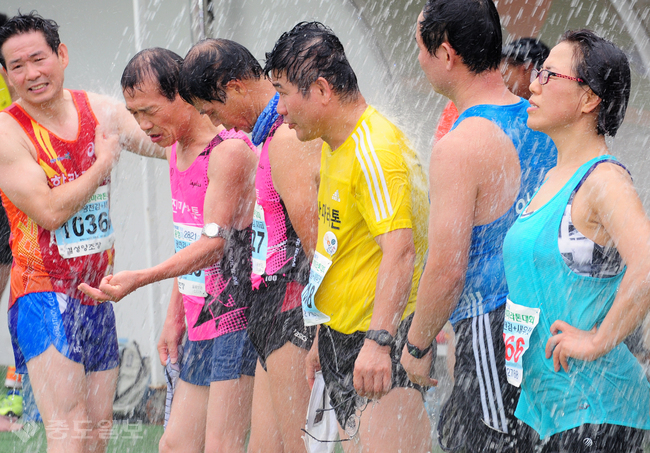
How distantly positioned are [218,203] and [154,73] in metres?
0.77

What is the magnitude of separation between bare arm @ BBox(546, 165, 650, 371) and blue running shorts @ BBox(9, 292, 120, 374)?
8.04 feet

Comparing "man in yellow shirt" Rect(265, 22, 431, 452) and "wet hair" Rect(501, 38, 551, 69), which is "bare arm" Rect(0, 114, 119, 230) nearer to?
"man in yellow shirt" Rect(265, 22, 431, 452)

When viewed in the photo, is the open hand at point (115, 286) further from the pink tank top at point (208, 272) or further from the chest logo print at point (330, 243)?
the chest logo print at point (330, 243)

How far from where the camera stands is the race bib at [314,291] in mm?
2682

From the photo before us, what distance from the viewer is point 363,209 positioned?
99.7 inches

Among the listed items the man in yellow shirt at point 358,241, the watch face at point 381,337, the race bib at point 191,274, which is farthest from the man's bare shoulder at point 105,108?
the watch face at point 381,337

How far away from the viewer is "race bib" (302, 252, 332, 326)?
2.68 m

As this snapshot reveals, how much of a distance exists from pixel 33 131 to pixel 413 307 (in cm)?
216

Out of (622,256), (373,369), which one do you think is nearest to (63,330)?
(373,369)

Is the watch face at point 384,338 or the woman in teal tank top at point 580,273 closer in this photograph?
the woman in teal tank top at point 580,273

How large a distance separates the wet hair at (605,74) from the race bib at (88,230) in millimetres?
2542

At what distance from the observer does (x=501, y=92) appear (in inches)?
96.7

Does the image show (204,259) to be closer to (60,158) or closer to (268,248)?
(268,248)

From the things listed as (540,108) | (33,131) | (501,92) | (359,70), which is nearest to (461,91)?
(501,92)
